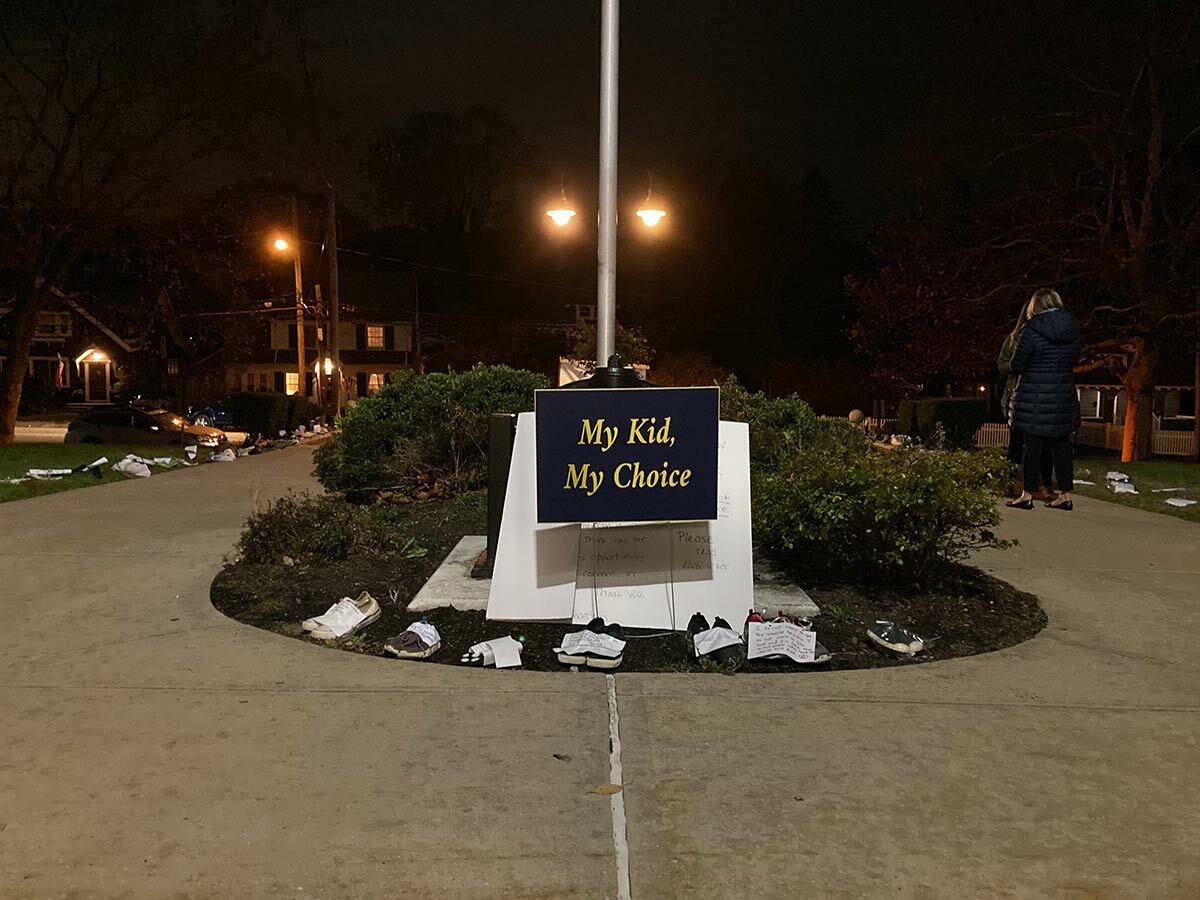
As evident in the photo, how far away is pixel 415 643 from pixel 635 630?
117 cm

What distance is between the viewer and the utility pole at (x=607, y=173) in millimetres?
6617

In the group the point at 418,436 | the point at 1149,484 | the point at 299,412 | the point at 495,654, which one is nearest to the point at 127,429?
the point at 299,412

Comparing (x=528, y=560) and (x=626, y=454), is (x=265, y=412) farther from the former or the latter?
(x=626, y=454)

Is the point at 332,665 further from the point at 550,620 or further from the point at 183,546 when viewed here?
the point at 183,546

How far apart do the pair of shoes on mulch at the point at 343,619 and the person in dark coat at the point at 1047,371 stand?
21.1 ft

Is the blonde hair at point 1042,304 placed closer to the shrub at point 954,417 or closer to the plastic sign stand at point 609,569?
the plastic sign stand at point 609,569

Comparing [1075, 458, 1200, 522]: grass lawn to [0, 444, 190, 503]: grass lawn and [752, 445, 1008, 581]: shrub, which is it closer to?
[752, 445, 1008, 581]: shrub

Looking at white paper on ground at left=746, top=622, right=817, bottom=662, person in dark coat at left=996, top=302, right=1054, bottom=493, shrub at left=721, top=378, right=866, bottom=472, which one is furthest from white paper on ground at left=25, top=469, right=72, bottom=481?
person in dark coat at left=996, top=302, right=1054, bottom=493

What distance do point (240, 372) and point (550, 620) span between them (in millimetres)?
54254

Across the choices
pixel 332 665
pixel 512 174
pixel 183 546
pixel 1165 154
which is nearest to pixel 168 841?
pixel 332 665

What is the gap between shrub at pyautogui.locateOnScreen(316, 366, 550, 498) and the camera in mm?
9961

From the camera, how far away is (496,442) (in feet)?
20.4

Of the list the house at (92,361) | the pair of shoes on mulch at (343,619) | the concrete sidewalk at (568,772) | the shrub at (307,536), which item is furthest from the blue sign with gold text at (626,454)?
the house at (92,361)

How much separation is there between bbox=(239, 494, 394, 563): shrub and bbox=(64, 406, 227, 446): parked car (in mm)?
19215
